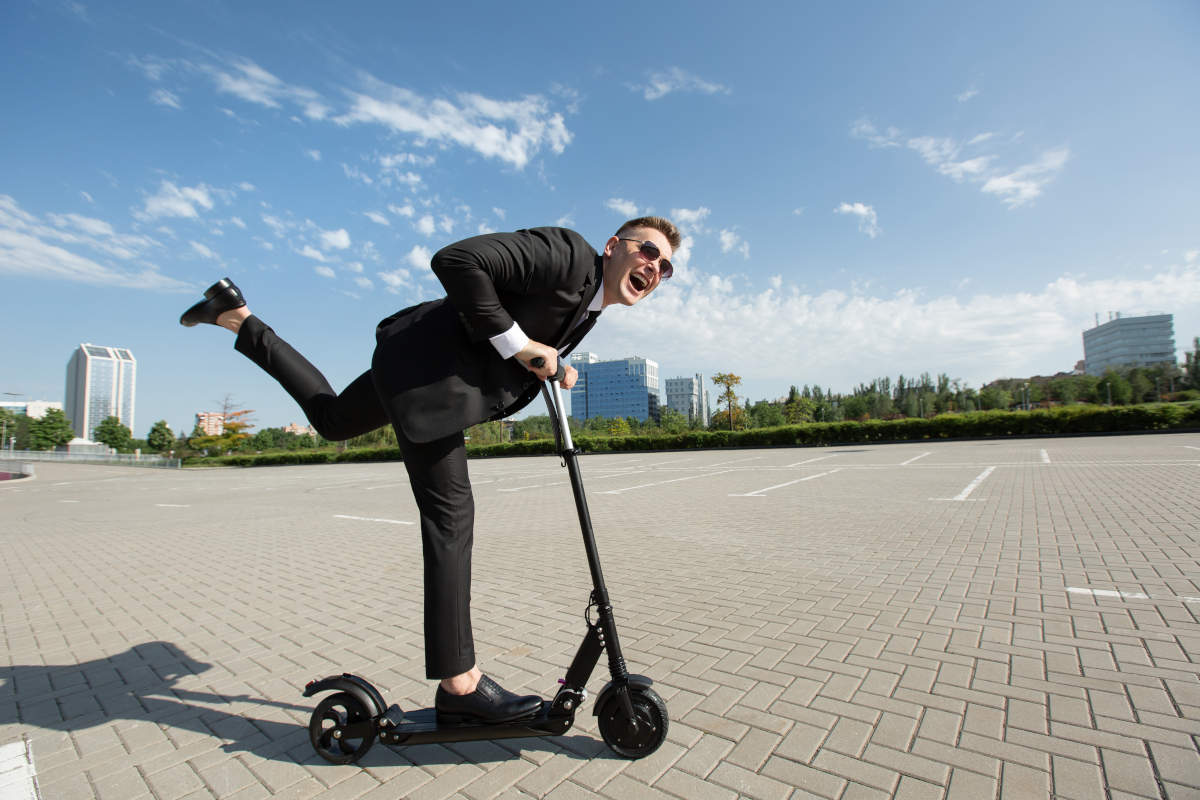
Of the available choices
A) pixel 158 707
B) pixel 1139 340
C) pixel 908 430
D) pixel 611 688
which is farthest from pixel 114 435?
pixel 1139 340

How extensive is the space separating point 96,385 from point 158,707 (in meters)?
195

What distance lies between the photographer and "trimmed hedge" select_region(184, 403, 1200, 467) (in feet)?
90.5

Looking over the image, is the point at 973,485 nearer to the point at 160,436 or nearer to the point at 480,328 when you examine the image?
the point at 480,328

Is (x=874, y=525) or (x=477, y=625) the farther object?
(x=874, y=525)

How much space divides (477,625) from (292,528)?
609cm

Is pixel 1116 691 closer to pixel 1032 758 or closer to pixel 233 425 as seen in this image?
pixel 1032 758

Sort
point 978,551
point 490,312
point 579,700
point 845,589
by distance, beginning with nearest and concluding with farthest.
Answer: point 490,312, point 579,700, point 845,589, point 978,551

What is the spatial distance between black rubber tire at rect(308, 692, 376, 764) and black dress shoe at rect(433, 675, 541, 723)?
0.91ft

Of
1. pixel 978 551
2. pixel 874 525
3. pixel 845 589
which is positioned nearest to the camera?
pixel 845 589

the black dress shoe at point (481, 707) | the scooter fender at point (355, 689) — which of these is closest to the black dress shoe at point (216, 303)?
the scooter fender at point (355, 689)

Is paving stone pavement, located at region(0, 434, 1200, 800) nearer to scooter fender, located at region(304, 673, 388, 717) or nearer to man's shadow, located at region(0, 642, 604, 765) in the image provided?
man's shadow, located at region(0, 642, 604, 765)

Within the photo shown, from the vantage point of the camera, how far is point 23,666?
313cm

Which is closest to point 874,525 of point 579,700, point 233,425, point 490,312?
point 579,700

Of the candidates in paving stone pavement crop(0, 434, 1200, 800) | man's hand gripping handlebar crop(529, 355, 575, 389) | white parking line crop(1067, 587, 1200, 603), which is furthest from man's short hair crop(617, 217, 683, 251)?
white parking line crop(1067, 587, 1200, 603)
